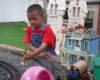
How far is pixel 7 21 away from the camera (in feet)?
39.4

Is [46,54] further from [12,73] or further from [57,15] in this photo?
[57,15]

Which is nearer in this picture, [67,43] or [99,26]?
[67,43]

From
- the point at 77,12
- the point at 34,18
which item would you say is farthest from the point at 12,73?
the point at 77,12

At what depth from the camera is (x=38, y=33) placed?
2.72 m

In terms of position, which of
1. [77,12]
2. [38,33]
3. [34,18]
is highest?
[77,12]

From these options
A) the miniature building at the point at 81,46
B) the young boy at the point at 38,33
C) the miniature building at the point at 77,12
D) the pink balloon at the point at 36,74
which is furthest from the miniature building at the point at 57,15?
the pink balloon at the point at 36,74

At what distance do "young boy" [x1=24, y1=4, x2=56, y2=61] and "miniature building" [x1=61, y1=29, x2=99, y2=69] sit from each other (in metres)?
0.31

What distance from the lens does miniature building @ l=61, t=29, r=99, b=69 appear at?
240 cm

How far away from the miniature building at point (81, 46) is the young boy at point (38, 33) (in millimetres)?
309

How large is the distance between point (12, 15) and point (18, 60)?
9588 mm

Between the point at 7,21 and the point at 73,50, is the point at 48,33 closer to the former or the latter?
the point at 73,50

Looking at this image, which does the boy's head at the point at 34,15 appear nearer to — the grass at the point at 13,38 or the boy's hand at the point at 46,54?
the boy's hand at the point at 46,54

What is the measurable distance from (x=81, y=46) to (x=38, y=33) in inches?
29.2

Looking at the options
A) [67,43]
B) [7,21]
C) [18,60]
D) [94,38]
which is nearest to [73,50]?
[67,43]
